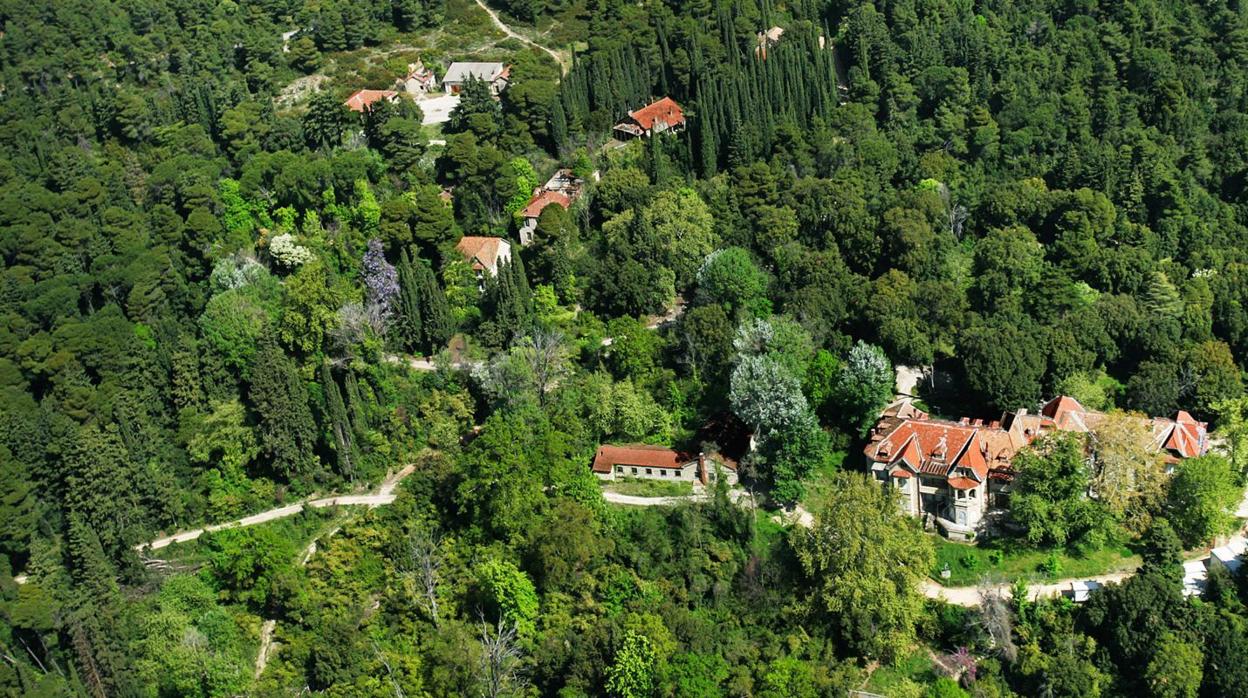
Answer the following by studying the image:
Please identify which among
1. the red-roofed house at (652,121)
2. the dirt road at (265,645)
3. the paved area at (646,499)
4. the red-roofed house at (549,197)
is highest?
the red-roofed house at (652,121)

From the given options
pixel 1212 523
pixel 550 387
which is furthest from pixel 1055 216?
pixel 550 387

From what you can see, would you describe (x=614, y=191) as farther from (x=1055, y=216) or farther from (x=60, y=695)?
(x=60, y=695)

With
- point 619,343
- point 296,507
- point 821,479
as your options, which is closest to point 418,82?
point 619,343

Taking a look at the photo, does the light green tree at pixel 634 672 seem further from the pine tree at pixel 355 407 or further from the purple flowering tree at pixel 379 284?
the purple flowering tree at pixel 379 284

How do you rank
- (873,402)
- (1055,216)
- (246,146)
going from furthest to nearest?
(246,146) < (1055,216) < (873,402)

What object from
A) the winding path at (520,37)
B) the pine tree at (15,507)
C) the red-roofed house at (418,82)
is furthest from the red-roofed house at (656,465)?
the red-roofed house at (418,82)

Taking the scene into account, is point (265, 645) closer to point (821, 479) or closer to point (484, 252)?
point (484, 252)
